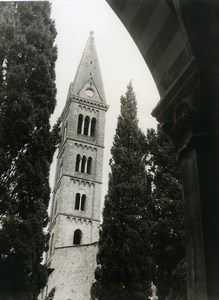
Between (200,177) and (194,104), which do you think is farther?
(194,104)

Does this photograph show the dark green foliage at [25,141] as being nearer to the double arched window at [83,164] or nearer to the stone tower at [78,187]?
the stone tower at [78,187]

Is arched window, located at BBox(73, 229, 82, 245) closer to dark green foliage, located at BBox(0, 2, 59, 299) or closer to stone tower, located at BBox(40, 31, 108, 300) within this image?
stone tower, located at BBox(40, 31, 108, 300)

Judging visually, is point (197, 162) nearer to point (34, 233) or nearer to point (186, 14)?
point (186, 14)

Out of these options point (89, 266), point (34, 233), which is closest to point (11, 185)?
point (34, 233)

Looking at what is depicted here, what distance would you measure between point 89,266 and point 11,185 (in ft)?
→ 55.8

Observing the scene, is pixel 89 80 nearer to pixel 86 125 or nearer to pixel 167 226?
pixel 86 125

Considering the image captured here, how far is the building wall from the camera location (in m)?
27.6

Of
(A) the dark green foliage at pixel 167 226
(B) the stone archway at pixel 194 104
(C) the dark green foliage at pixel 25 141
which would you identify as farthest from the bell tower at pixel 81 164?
(B) the stone archway at pixel 194 104

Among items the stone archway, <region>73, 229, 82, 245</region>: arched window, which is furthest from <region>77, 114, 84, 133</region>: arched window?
the stone archway

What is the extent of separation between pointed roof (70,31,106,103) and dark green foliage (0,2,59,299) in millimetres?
29171

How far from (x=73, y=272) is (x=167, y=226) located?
1557cm

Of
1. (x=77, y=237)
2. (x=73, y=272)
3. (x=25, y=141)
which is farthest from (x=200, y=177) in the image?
(x=77, y=237)

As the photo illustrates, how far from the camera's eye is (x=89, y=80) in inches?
1772

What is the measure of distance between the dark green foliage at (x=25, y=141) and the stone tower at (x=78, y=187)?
16.1m
